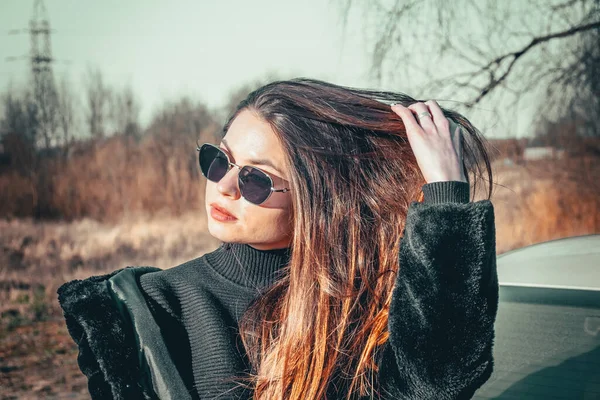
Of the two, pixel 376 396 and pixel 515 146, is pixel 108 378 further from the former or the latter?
pixel 515 146

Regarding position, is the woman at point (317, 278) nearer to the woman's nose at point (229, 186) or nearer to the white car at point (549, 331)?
the woman's nose at point (229, 186)

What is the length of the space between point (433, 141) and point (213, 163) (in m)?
0.56

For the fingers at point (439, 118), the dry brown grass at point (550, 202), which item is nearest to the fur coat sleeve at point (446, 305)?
the fingers at point (439, 118)

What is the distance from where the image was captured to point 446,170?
4.96 ft

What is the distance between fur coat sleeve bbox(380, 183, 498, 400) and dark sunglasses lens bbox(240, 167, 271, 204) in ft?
1.24

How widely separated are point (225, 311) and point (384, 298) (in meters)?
0.41

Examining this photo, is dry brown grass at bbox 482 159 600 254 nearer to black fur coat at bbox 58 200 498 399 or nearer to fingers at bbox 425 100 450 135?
fingers at bbox 425 100 450 135

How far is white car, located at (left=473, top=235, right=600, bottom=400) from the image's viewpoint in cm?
190

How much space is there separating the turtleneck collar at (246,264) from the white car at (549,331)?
0.80m

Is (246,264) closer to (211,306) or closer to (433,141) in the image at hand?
(211,306)

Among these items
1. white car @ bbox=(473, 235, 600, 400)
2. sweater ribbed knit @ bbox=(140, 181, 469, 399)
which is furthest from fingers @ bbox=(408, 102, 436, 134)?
white car @ bbox=(473, 235, 600, 400)

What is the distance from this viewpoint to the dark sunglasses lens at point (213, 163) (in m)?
1.63

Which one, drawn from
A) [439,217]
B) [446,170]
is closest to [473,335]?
[439,217]

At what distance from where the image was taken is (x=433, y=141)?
1.57m
